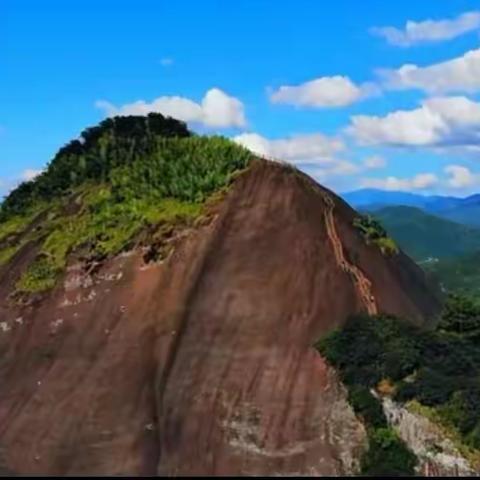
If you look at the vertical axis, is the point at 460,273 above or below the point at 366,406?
above

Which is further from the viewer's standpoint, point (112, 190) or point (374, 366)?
point (112, 190)

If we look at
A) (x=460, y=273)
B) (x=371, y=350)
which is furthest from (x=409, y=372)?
(x=460, y=273)

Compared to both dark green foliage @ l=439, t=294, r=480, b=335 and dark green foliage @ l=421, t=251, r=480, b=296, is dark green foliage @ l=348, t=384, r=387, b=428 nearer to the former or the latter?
dark green foliage @ l=439, t=294, r=480, b=335

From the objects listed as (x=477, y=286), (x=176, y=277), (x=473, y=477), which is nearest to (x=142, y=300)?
(x=176, y=277)

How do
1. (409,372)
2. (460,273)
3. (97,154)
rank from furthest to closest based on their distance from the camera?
(460,273), (97,154), (409,372)

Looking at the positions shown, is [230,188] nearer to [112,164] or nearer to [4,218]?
[112,164]

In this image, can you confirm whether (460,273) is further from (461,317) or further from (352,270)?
(461,317)

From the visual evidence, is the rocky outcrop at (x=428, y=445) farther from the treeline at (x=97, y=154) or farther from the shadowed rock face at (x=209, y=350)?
the treeline at (x=97, y=154)
